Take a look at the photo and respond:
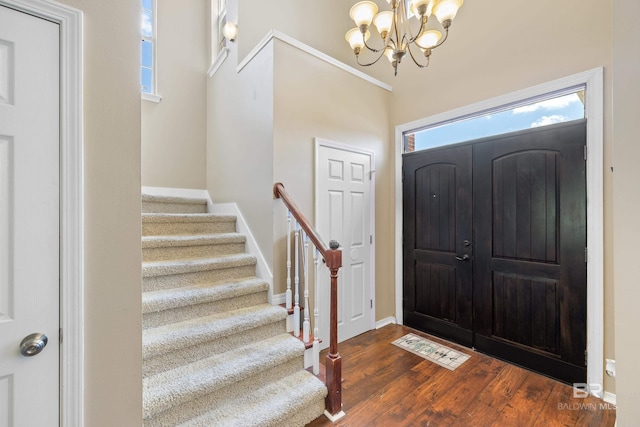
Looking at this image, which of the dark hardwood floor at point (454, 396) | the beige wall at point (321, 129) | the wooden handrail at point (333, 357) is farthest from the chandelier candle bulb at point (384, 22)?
the dark hardwood floor at point (454, 396)

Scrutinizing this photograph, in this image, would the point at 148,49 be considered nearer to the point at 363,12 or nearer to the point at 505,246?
the point at 363,12

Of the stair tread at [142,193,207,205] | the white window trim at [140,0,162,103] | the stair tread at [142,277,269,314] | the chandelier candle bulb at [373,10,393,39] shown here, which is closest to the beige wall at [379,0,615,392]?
the chandelier candle bulb at [373,10,393,39]

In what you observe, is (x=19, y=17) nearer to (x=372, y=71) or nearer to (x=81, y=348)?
(x=81, y=348)

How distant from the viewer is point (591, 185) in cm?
203

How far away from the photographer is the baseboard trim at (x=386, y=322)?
3.21 m

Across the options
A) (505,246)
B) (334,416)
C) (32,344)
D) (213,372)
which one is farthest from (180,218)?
(505,246)

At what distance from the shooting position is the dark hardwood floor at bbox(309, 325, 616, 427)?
5.90 feet

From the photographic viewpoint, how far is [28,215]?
0.90 metres

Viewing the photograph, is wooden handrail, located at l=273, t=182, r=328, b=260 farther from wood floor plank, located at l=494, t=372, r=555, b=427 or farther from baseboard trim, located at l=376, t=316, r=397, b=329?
baseboard trim, located at l=376, t=316, r=397, b=329

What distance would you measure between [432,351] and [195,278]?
2344mm

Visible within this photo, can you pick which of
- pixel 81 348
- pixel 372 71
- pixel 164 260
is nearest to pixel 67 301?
pixel 81 348

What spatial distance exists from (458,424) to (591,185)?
1985 mm

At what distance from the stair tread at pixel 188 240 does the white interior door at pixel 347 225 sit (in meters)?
0.84

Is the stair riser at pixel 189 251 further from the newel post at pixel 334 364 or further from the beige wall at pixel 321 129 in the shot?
the newel post at pixel 334 364
